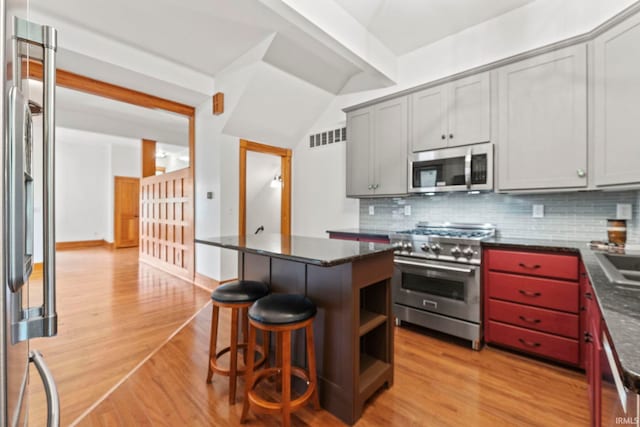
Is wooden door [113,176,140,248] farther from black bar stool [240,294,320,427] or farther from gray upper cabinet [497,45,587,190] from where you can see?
gray upper cabinet [497,45,587,190]

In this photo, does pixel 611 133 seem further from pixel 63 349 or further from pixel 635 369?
pixel 63 349

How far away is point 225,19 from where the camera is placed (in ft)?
9.12

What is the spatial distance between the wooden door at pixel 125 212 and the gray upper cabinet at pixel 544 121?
29.3 feet

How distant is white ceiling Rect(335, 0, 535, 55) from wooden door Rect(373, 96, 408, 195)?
70 cm

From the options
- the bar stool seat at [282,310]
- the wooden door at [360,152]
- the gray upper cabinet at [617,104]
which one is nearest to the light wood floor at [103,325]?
the bar stool seat at [282,310]

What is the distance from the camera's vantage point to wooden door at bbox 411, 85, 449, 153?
2850mm

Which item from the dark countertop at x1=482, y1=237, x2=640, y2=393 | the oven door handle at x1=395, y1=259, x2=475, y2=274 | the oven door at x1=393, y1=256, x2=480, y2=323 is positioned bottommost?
the oven door at x1=393, y1=256, x2=480, y2=323

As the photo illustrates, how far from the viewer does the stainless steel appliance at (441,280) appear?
2420 millimetres

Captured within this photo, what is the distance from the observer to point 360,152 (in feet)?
11.6

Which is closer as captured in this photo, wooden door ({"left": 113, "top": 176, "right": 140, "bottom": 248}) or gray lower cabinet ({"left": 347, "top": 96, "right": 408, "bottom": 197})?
gray lower cabinet ({"left": 347, "top": 96, "right": 408, "bottom": 197})

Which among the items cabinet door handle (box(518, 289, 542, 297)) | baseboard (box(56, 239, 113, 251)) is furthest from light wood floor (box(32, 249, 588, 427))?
baseboard (box(56, 239, 113, 251))

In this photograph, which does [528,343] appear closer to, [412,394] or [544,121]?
[412,394]

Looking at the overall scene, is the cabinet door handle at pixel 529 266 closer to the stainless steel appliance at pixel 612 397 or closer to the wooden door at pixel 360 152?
the stainless steel appliance at pixel 612 397

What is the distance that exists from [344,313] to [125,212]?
855 cm
